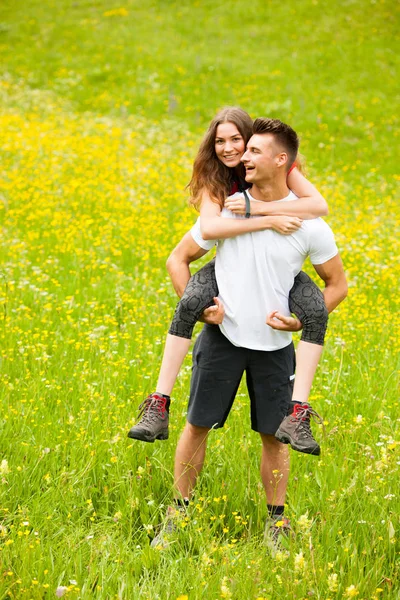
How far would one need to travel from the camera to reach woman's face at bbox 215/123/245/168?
3965mm

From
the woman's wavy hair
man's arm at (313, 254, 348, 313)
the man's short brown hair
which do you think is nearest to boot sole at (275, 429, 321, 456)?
man's arm at (313, 254, 348, 313)

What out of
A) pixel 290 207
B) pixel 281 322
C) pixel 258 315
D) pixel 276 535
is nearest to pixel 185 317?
pixel 258 315

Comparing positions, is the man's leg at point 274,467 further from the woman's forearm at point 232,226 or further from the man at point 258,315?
the woman's forearm at point 232,226

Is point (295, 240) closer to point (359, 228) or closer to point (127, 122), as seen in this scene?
point (359, 228)

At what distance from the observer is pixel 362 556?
3580mm

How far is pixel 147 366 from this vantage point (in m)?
5.80

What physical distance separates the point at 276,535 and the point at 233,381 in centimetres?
87

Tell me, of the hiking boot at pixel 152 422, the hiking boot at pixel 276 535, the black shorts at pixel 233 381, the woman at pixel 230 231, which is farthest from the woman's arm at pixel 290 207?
the hiking boot at pixel 276 535

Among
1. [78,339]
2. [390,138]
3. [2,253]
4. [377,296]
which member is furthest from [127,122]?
[78,339]

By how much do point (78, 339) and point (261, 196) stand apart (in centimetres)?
291

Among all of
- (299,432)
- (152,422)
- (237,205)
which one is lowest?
(152,422)

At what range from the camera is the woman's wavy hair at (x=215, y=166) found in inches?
157

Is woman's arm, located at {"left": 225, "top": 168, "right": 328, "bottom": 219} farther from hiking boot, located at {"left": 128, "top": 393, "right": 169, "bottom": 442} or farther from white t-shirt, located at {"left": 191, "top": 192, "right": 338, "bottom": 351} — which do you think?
hiking boot, located at {"left": 128, "top": 393, "right": 169, "bottom": 442}

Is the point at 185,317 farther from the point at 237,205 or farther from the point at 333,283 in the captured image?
the point at 333,283
